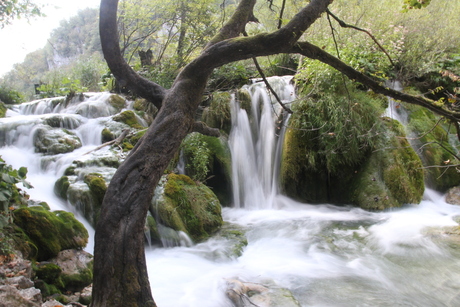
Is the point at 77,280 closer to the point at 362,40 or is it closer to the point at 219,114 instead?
the point at 219,114

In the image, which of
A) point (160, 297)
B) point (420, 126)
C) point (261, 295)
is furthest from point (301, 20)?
point (420, 126)

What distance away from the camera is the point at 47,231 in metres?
3.25

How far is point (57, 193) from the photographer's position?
5.40m

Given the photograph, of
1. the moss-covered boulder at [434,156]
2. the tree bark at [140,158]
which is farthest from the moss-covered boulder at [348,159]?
the tree bark at [140,158]

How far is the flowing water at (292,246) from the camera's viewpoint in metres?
3.56

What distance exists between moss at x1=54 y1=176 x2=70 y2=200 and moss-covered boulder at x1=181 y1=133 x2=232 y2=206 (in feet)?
8.18

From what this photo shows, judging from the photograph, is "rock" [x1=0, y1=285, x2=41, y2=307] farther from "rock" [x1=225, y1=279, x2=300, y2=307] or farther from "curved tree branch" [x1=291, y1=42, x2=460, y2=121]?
"curved tree branch" [x1=291, y1=42, x2=460, y2=121]

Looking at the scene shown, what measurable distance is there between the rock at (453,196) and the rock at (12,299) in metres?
8.16

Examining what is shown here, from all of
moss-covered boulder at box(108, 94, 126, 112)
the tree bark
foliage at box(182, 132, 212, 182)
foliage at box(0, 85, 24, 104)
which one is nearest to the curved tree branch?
the tree bark

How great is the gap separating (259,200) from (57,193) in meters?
4.34

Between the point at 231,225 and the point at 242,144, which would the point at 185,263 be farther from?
the point at 242,144

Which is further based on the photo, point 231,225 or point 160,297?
point 231,225

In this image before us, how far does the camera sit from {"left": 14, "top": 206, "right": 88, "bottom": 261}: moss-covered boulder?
3121 mm

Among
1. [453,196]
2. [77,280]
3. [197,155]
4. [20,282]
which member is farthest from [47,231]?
[453,196]
